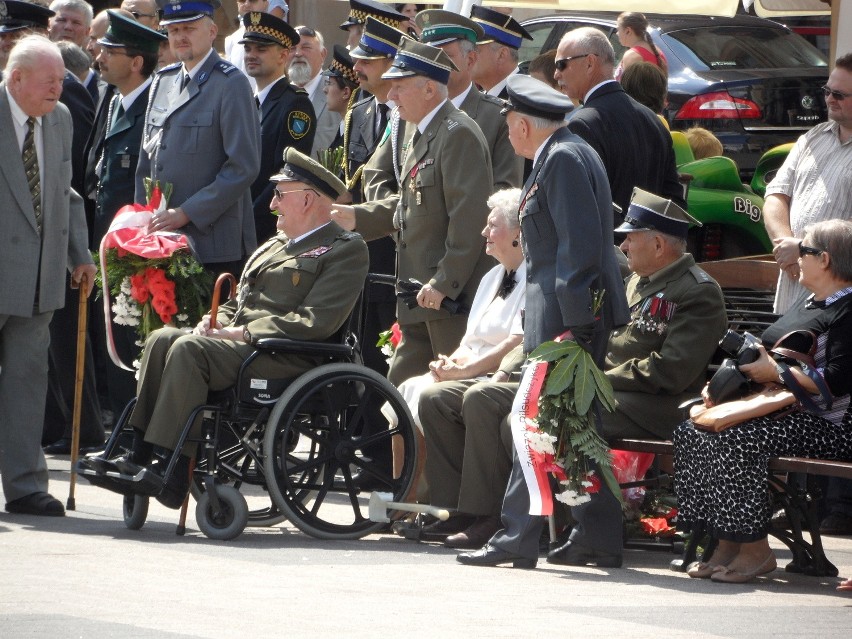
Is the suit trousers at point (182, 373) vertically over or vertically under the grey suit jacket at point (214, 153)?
under

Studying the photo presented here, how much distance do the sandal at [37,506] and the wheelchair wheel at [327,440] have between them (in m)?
1.19

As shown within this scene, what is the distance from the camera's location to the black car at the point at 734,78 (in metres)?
13.2

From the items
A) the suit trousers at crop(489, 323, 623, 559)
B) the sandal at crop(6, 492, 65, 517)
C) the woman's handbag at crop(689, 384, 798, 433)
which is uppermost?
the woman's handbag at crop(689, 384, 798, 433)

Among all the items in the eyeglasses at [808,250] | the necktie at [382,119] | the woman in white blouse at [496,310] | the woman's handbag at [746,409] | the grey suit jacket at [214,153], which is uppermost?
the necktie at [382,119]

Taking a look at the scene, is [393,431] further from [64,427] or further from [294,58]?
[294,58]

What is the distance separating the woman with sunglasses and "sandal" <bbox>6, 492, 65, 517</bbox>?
2.97m

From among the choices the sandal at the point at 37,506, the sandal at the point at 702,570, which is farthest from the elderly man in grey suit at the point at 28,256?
the sandal at the point at 702,570

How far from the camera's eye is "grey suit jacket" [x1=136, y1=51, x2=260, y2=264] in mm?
9242

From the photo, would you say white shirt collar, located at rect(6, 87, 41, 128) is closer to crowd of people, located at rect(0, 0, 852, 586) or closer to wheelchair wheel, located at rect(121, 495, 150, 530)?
crowd of people, located at rect(0, 0, 852, 586)

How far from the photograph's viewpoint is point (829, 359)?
710 centimetres

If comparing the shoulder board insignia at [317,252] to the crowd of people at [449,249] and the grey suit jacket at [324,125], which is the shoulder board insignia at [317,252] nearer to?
the crowd of people at [449,249]

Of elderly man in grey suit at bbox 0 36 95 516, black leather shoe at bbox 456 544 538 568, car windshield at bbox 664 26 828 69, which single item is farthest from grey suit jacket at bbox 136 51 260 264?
car windshield at bbox 664 26 828 69

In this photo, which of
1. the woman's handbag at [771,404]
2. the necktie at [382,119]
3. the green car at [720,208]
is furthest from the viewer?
the green car at [720,208]

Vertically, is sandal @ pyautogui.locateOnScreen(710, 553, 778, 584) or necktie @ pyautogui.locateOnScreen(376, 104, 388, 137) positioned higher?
necktie @ pyautogui.locateOnScreen(376, 104, 388, 137)
